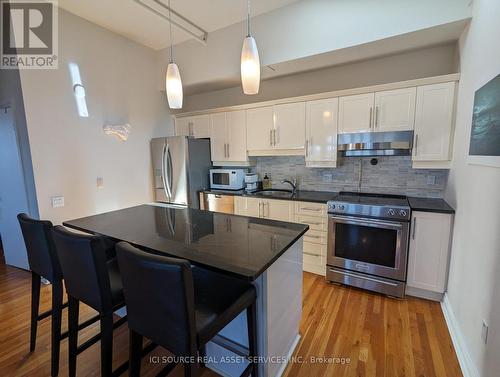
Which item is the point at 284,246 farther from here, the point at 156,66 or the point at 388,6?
the point at 156,66

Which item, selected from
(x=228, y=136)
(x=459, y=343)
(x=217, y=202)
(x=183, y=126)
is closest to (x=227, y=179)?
(x=217, y=202)

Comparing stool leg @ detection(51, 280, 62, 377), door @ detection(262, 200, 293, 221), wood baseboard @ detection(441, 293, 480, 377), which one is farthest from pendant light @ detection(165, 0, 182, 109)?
wood baseboard @ detection(441, 293, 480, 377)

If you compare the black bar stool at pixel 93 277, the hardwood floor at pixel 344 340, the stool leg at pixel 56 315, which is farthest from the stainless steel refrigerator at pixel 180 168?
the black bar stool at pixel 93 277

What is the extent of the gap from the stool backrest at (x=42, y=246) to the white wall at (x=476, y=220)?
262 centimetres

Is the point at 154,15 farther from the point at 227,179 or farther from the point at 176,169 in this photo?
the point at 227,179

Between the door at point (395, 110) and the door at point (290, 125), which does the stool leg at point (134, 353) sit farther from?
the door at point (395, 110)

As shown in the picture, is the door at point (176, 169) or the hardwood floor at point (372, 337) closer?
the hardwood floor at point (372, 337)

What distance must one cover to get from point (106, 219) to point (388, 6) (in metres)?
3.19

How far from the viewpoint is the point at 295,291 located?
5.86 ft

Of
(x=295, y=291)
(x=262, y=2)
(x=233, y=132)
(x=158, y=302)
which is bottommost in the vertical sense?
(x=295, y=291)

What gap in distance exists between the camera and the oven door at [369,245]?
2438mm

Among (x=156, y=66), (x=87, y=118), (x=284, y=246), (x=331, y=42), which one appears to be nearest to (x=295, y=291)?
(x=284, y=246)

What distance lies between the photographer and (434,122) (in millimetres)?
2453

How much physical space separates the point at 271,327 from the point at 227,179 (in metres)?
2.48
